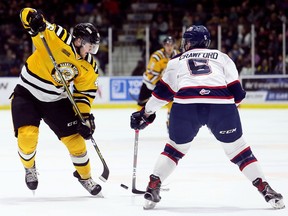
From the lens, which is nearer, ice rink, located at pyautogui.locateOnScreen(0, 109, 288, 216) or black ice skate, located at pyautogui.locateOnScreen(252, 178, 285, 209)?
black ice skate, located at pyautogui.locateOnScreen(252, 178, 285, 209)

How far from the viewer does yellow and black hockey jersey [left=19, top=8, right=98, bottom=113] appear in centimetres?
475

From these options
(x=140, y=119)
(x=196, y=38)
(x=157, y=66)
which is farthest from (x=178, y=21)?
(x=196, y=38)

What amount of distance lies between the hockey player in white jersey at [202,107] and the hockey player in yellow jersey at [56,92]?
621 mm

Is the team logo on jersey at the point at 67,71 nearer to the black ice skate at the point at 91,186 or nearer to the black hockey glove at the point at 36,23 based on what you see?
the black hockey glove at the point at 36,23

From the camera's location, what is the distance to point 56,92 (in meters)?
4.83

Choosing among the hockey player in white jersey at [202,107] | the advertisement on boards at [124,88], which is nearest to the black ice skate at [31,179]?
the hockey player in white jersey at [202,107]

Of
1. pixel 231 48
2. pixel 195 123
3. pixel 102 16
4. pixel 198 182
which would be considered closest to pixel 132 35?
pixel 102 16

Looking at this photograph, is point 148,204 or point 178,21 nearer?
point 148,204

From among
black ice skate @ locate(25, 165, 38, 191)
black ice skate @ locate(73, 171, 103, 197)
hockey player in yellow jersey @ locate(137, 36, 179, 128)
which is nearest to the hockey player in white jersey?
black ice skate @ locate(73, 171, 103, 197)

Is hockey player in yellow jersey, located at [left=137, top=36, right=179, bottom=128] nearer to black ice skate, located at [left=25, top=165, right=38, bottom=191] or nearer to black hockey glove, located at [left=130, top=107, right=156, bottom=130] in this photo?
black ice skate, located at [left=25, top=165, right=38, bottom=191]

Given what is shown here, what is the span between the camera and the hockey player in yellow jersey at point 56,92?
15.5 feet

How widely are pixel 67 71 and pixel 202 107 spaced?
959 mm

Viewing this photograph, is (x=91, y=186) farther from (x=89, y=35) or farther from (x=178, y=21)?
(x=178, y=21)

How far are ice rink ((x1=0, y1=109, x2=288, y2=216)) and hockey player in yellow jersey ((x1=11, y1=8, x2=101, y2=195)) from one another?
282 mm
